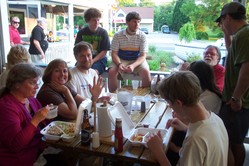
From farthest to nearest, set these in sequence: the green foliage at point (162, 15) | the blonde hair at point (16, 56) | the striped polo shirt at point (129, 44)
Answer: the green foliage at point (162, 15) → the striped polo shirt at point (129, 44) → the blonde hair at point (16, 56)

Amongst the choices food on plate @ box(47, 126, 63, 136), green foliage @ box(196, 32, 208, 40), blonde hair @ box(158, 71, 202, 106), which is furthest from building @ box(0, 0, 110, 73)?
blonde hair @ box(158, 71, 202, 106)

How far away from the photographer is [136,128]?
1621 mm

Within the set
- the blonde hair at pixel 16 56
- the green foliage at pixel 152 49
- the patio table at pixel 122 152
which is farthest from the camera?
the green foliage at pixel 152 49

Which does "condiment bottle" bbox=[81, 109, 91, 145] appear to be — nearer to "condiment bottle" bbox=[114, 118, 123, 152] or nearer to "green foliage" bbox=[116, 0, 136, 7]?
"condiment bottle" bbox=[114, 118, 123, 152]

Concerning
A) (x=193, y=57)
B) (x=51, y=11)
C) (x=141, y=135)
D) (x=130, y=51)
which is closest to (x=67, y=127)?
(x=141, y=135)

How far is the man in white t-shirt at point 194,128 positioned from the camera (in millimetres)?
1095

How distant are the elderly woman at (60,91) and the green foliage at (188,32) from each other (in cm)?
201

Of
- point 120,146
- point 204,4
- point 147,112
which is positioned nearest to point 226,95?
point 147,112

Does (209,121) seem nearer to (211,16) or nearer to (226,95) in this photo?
(226,95)

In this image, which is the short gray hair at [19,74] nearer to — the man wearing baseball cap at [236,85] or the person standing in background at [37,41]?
the man wearing baseball cap at [236,85]

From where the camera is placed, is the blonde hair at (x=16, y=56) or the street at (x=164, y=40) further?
the street at (x=164, y=40)

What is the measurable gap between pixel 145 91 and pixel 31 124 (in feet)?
4.91

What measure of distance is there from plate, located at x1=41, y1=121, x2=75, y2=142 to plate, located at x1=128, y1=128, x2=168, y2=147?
0.38 metres

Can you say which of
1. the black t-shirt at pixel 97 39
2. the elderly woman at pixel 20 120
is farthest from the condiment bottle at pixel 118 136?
the black t-shirt at pixel 97 39
